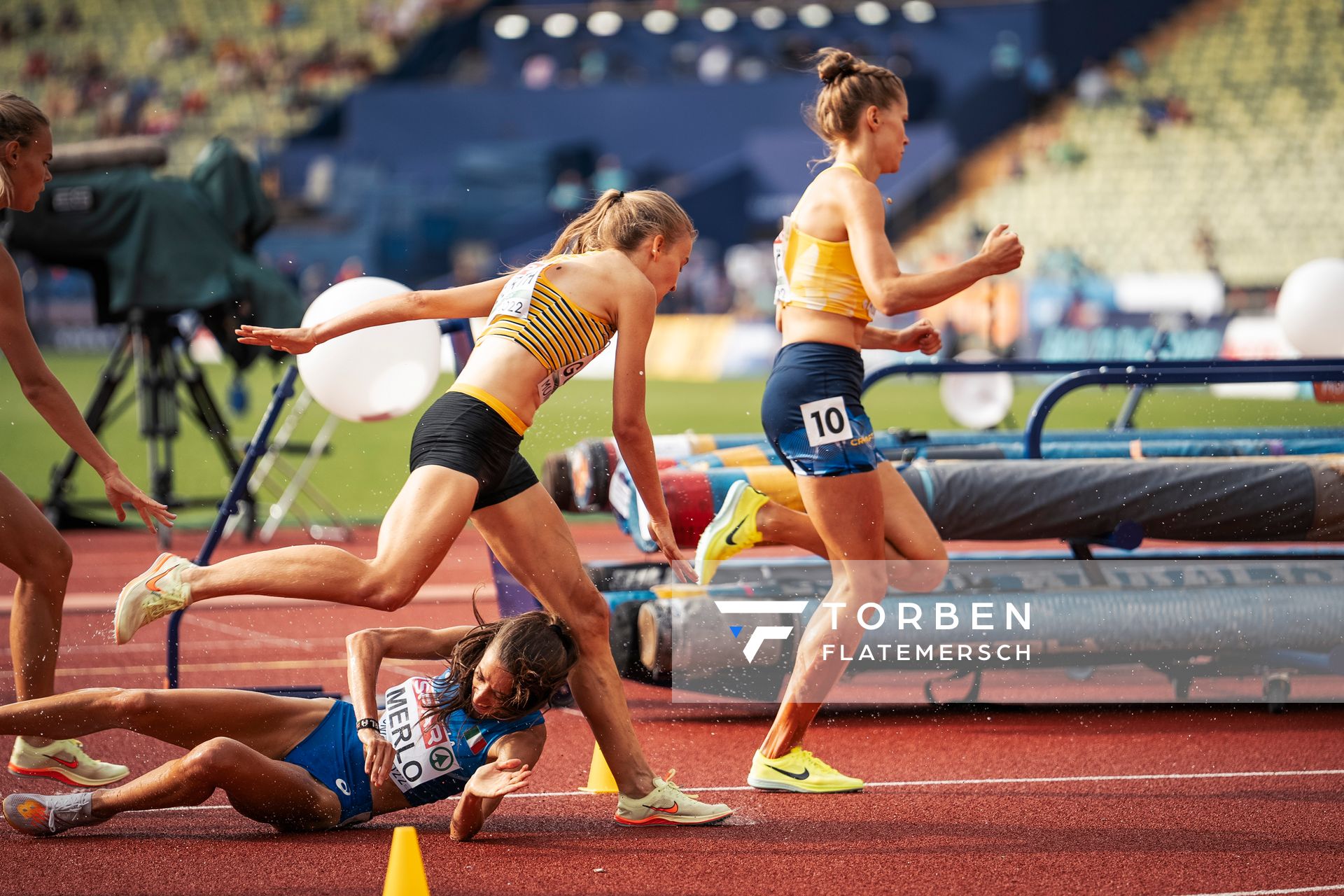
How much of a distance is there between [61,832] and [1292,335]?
279 inches

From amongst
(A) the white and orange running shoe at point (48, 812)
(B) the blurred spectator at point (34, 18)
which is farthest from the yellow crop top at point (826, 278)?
(B) the blurred spectator at point (34, 18)

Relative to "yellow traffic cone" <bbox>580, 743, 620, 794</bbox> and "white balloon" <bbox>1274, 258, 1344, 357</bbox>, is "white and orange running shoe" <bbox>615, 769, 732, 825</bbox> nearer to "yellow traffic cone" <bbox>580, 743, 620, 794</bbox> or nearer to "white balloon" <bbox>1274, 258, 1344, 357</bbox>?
"yellow traffic cone" <bbox>580, 743, 620, 794</bbox>

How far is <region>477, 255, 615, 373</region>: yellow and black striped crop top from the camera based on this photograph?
12.4ft

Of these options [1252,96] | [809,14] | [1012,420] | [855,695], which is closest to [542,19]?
[809,14]

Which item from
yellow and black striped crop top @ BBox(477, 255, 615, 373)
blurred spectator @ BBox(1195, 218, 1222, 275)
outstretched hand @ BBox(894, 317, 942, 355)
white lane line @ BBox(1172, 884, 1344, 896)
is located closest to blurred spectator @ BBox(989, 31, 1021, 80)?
blurred spectator @ BBox(1195, 218, 1222, 275)

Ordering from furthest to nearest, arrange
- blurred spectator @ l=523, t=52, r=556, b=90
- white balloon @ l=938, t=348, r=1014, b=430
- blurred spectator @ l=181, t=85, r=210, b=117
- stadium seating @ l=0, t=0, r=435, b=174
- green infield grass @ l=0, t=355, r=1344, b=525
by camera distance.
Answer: blurred spectator @ l=181, t=85, r=210, b=117 → stadium seating @ l=0, t=0, r=435, b=174 → blurred spectator @ l=523, t=52, r=556, b=90 → white balloon @ l=938, t=348, r=1014, b=430 → green infield grass @ l=0, t=355, r=1344, b=525

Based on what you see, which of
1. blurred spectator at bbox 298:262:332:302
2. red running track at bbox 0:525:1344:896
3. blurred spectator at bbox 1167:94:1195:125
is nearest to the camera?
red running track at bbox 0:525:1344:896

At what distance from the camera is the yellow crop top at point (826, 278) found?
421cm

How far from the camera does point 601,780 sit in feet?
14.4

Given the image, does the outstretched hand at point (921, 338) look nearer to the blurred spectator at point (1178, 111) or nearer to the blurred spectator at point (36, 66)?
the blurred spectator at point (1178, 111)

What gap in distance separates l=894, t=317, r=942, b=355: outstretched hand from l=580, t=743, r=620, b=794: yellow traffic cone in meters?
1.59

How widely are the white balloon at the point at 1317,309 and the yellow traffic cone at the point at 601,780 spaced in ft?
18.3

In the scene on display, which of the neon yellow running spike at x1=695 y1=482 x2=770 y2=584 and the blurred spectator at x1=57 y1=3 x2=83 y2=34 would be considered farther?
the blurred spectator at x1=57 y1=3 x2=83 y2=34

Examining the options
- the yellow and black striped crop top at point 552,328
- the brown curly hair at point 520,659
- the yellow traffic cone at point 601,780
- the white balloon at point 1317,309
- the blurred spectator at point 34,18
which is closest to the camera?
the brown curly hair at point 520,659
